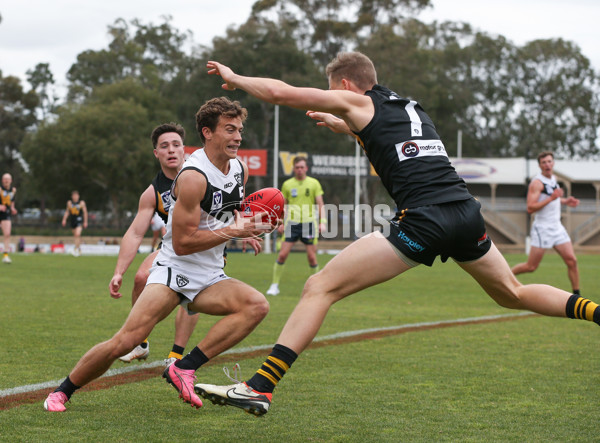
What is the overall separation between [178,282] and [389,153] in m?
1.75

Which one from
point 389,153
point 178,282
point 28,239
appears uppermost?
point 389,153

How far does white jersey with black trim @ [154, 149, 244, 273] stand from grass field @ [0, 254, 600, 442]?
3.33ft

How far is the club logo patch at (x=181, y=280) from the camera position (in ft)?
17.1

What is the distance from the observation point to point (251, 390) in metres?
4.25

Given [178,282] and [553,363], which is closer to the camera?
[178,282]

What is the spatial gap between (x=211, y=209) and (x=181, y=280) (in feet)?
1.79

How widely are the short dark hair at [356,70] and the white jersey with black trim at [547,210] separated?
8.66 metres

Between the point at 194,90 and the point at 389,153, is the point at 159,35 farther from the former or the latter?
the point at 389,153

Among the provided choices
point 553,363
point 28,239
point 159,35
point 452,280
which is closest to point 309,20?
point 159,35

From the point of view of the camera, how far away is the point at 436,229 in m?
4.52

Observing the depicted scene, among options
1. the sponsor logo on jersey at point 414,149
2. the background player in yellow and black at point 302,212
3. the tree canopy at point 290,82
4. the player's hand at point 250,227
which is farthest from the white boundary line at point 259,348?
the tree canopy at point 290,82

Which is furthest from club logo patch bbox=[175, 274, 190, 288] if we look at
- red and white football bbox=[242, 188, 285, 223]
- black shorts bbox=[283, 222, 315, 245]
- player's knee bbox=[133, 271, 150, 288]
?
black shorts bbox=[283, 222, 315, 245]

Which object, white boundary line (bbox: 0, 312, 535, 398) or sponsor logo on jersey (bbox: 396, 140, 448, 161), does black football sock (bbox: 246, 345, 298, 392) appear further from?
white boundary line (bbox: 0, 312, 535, 398)

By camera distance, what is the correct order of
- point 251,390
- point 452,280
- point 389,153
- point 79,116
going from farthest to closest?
point 79,116
point 452,280
point 389,153
point 251,390
